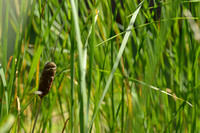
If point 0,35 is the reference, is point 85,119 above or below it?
below

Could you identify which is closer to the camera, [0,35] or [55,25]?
[0,35]

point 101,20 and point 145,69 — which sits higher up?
point 101,20

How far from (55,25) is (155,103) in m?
0.35

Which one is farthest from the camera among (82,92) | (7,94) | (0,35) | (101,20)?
(101,20)

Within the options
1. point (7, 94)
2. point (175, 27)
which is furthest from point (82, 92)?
point (175, 27)

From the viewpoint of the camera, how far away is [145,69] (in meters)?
0.60

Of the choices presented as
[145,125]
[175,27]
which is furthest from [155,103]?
[175,27]

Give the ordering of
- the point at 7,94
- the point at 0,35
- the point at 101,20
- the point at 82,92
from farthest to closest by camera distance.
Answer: the point at 101,20
the point at 0,35
the point at 7,94
the point at 82,92

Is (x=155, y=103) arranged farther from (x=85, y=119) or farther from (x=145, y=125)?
(x=85, y=119)

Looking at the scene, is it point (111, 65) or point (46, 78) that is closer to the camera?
point (46, 78)

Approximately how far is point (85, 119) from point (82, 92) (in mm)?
44

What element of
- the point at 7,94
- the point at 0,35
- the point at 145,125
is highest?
the point at 0,35

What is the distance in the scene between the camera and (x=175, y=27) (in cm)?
70

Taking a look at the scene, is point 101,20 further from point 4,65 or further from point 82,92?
point 82,92
